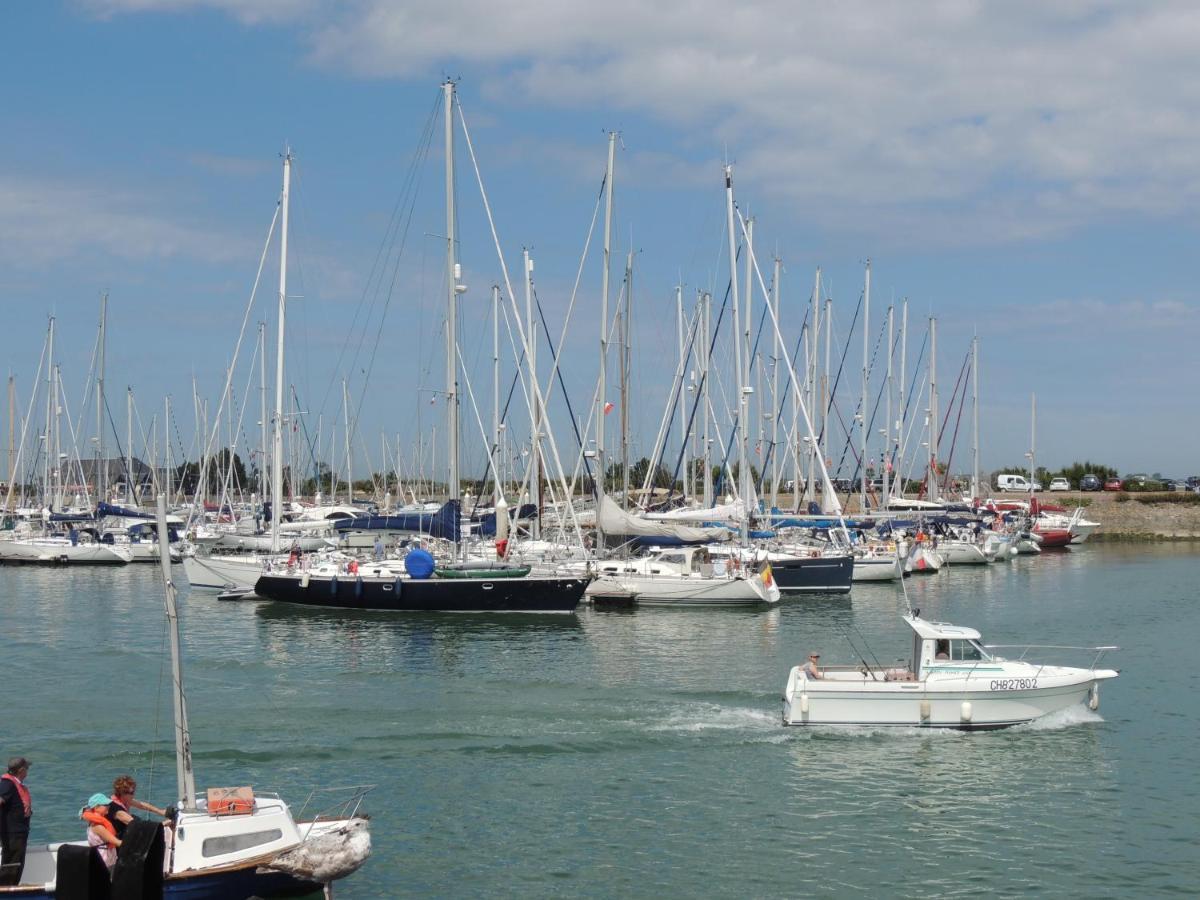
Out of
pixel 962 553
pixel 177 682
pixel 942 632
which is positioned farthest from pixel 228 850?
pixel 962 553

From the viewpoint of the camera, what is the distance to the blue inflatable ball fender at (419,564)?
53.6m

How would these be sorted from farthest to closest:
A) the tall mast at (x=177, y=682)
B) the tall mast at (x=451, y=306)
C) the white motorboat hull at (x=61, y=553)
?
the white motorboat hull at (x=61, y=553), the tall mast at (x=451, y=306), the tall mast at (x=177, y=682)

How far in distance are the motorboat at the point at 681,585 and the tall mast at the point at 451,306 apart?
847 centimetres

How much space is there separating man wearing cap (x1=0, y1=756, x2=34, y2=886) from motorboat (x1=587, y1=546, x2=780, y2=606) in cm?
3854

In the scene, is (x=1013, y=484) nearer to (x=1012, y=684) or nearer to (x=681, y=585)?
(x=681, y=585)

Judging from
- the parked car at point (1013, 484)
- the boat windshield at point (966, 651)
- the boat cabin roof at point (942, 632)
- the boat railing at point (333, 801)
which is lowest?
the boat railing at point (333, 801)

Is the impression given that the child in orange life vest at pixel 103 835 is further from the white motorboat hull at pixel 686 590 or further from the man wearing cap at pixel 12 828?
the white motorboat hull at pixel 686 590

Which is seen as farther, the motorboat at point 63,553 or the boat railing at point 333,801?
the motorboat at point 63,553

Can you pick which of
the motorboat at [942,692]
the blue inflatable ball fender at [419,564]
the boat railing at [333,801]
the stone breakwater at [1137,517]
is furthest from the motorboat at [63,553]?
the stone breakwater at [1137,517]

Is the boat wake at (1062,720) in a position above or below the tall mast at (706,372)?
below

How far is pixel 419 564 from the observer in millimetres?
53656

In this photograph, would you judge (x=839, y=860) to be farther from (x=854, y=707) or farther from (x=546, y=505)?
(x=546, y=505)

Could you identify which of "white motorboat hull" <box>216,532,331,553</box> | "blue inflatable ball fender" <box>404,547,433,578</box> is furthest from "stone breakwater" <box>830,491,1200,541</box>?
"blue inflatable ball fender" <box>404,547,433,578</box>

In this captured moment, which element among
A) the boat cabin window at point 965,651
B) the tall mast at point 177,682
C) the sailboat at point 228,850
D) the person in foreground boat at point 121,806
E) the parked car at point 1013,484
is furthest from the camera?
the parked car at point 1013,484
